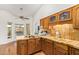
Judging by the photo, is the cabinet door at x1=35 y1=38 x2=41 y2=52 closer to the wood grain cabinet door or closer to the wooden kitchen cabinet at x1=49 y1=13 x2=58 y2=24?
the wood grain cabinet door

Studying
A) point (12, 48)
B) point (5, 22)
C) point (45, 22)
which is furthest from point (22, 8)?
point (12, 48)

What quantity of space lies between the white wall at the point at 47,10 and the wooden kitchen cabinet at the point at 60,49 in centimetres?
64

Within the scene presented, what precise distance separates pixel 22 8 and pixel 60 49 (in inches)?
45.3

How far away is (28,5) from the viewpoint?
2.09 m

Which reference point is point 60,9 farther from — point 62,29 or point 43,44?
point 43,44

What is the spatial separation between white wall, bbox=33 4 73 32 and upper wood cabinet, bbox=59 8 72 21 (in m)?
0.09

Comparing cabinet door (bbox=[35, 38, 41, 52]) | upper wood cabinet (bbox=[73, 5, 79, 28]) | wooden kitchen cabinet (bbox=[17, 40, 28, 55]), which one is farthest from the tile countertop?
wooden kitchen cabinet (bbox=[17, 40, 28, 55])

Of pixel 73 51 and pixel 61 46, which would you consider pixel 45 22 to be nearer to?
pixel 61 46

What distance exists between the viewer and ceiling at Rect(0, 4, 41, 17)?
6.76 ft

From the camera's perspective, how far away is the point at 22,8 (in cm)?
209
